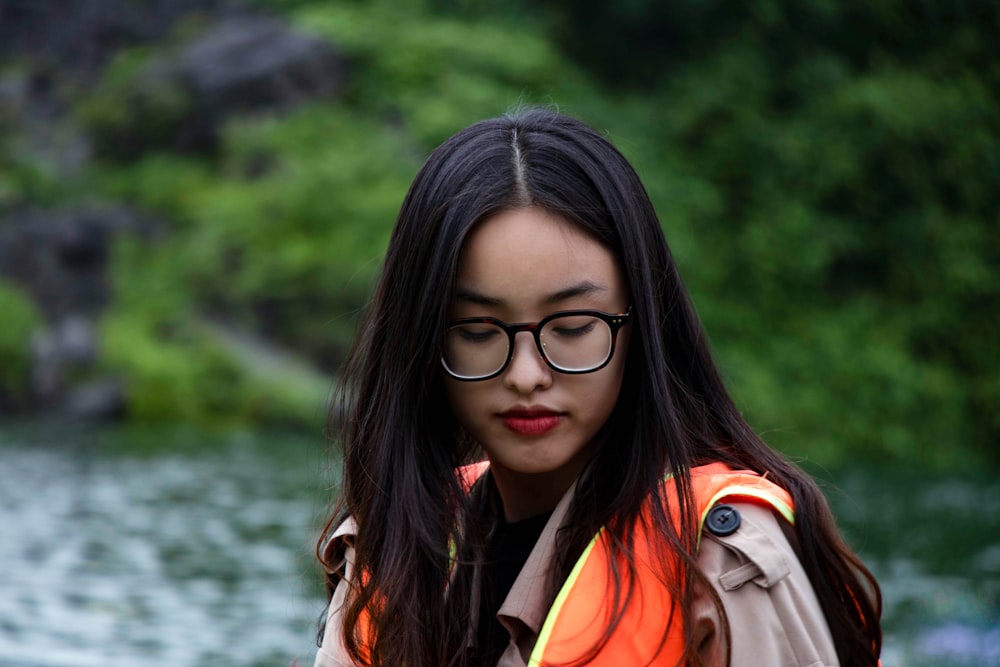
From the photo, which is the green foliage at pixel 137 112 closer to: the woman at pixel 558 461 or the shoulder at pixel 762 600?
the woman at pixel 558 461

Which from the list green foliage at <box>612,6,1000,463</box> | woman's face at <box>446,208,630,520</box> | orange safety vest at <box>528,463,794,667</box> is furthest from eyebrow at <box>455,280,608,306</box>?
green foliage at <box>612,6,1000,463</box>

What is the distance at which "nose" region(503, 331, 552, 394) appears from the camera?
5.22 ft

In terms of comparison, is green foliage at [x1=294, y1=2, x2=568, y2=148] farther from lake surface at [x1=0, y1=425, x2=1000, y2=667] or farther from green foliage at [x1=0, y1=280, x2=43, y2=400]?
lake surface at [x1=0, y1=425, x2=1000, y2=667]

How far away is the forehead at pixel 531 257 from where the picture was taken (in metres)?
1.59

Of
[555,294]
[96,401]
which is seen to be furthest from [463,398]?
[96,401]

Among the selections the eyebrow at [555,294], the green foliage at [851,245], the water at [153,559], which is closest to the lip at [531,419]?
the eyebrow at [555,294]

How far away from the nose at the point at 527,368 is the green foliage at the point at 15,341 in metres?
13.1

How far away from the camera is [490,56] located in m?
16.2

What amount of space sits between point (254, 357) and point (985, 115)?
28.0 ft

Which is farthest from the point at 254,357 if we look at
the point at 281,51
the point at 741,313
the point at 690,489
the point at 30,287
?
the point at 690,489

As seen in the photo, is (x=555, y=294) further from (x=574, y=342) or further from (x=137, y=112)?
(x=137, y=112)

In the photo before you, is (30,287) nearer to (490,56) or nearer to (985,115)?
(490,56)

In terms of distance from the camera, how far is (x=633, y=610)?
4.91 feet

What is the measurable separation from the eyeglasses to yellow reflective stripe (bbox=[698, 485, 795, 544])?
22 centimetres
